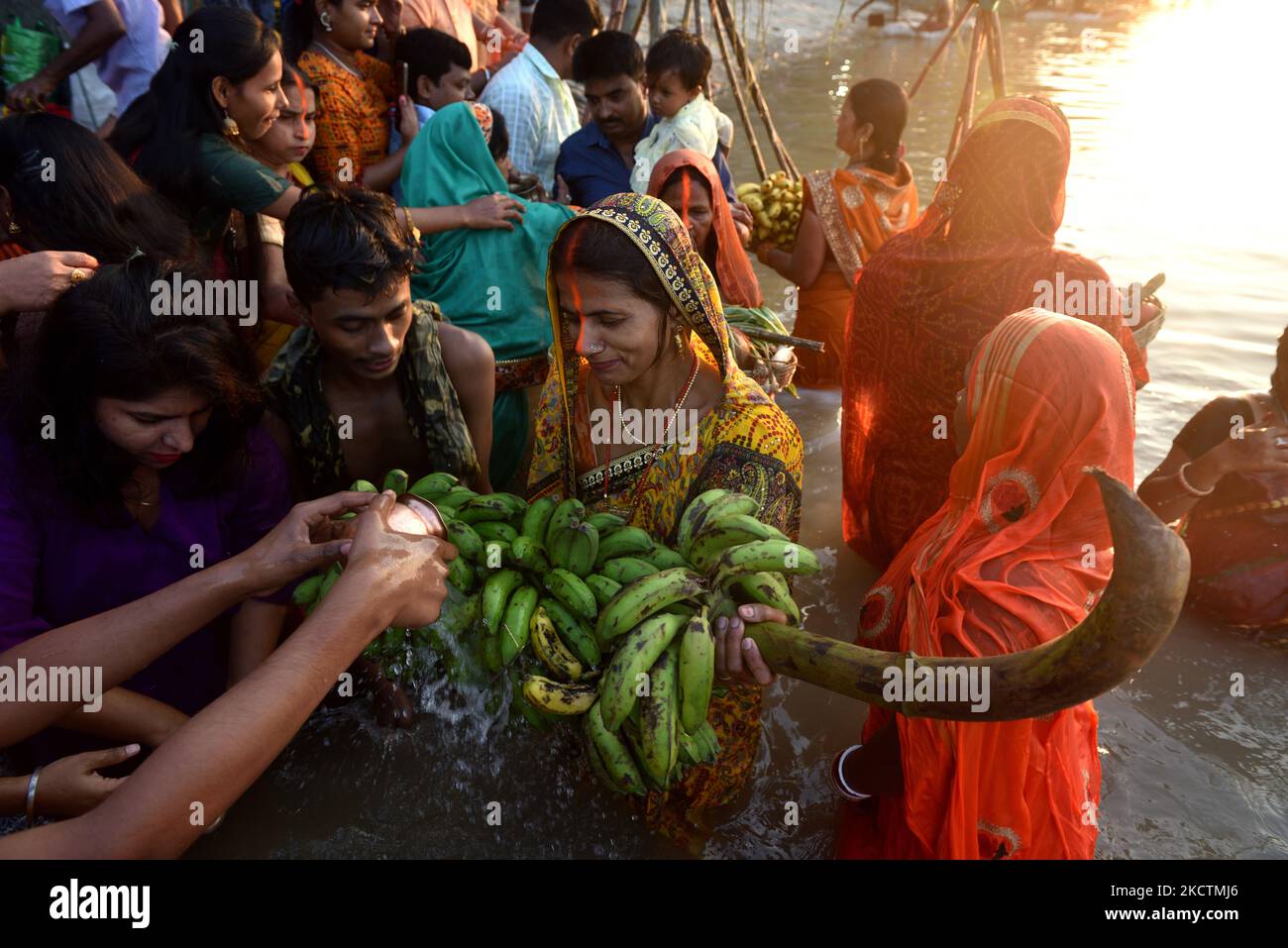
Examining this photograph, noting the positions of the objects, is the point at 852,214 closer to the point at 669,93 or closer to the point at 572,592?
the point at 669,93

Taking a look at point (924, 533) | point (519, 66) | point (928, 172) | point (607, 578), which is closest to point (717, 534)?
point (607, 578)

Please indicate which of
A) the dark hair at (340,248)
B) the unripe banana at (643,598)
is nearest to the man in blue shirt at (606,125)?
the dark hair at (340,248)

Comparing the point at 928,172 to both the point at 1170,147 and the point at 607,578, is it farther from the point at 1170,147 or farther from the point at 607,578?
the point at 607,578

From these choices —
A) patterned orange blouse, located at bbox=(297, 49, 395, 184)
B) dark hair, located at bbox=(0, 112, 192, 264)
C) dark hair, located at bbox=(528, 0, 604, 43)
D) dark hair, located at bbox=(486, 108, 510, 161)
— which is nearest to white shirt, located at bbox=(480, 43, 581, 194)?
dark hair, located at bbox=(528, 0, 604, 43)

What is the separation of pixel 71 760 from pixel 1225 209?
14.2 meters

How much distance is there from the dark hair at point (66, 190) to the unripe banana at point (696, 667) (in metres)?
2.18

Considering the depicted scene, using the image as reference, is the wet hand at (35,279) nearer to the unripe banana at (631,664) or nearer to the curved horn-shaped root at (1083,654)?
the unripe banana at (631,664)

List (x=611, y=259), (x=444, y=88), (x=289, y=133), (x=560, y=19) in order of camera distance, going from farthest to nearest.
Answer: (x=560, y=19), (x=444, y=88), (x=289, y=133), (x=611, y=259)

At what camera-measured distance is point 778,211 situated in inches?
228

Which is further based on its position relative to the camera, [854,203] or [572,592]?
[854,203]

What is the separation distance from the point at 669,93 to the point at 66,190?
381 cm

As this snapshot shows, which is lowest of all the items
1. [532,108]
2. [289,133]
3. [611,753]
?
[611,753]

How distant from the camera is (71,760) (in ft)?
6.96

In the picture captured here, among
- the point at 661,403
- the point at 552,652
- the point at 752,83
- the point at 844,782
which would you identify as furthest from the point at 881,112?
the point at 552,652
